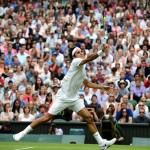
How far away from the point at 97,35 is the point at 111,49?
1.49 meters

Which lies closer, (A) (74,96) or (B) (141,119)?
(A) (74,96)

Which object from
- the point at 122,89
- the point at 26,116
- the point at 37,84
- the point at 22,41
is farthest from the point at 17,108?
the point at 22,41

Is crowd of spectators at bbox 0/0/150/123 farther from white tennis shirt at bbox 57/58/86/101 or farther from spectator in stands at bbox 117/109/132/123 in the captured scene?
white tennis shirt at bbox 57/58/86/101

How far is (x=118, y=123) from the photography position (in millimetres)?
20844

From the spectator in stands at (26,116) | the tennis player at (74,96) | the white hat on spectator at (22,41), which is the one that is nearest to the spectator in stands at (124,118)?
the spectator in stands at (26,116)

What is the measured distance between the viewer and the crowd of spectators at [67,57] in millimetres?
22391

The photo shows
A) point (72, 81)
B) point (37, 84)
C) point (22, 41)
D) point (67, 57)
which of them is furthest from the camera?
point (22, 41)

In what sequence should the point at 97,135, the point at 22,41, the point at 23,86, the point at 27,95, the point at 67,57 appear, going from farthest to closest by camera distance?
the point at 22,41 < the point at 67,57 < the point at 23,86 < the point at 27,95 < the point at 97,135

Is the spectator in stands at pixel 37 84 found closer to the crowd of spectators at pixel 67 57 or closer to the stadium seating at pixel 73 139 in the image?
the crowd of spectators at pixel 67 57

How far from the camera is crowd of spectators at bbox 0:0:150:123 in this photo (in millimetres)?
22391

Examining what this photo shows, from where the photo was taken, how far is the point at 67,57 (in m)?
26.2

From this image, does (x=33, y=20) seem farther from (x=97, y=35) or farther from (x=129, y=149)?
(x=129, y=149)

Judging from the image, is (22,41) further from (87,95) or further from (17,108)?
(17,108)

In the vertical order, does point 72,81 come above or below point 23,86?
above
